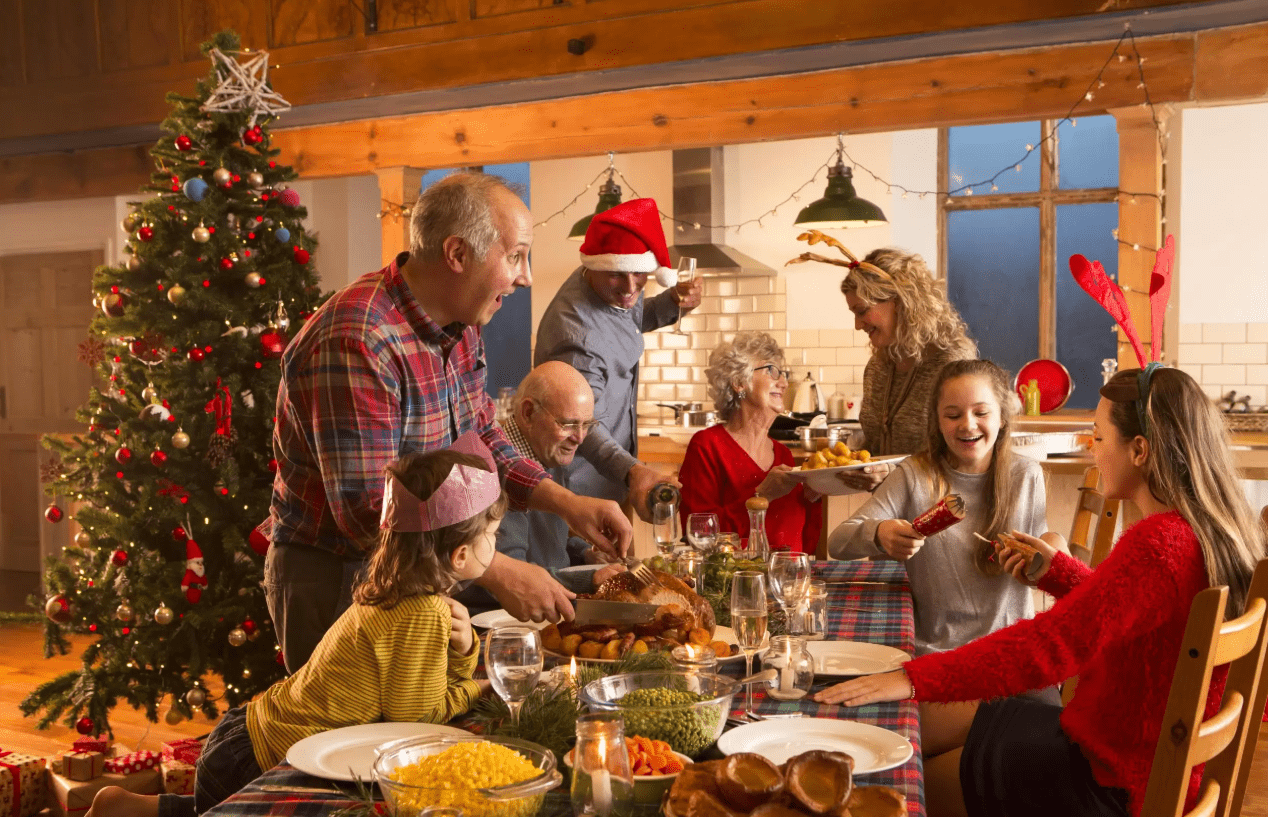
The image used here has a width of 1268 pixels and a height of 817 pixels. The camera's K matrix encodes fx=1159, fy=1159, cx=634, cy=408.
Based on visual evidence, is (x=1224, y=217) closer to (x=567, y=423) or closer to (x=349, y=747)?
(x=567, y=423)

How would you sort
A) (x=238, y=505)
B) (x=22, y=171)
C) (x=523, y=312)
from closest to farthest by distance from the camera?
(x=238, y=505) → (x=22, y=171) → (x=523, y=312)

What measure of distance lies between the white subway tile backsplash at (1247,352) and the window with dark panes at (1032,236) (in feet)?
4.98

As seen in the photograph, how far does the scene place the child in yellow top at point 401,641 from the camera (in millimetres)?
1812

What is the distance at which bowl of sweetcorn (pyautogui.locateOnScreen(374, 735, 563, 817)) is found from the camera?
1.27 meters

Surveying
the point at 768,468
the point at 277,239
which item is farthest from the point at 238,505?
the point at 768,468

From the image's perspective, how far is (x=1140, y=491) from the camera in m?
2.17

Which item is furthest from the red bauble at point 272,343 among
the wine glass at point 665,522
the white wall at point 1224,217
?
the white wall at point 1224,217

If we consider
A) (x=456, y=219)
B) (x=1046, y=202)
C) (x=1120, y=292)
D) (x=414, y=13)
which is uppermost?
(x=414, y=13)

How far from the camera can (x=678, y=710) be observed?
1.56 meters

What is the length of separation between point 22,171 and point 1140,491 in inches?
315

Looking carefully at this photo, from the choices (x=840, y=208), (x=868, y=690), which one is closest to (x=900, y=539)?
(x=868, y=690)

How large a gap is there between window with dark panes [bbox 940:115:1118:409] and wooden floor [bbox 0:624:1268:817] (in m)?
4.60

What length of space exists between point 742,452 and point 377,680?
2230 millimetres

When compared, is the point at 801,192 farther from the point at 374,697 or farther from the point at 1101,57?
the point at 374,697
